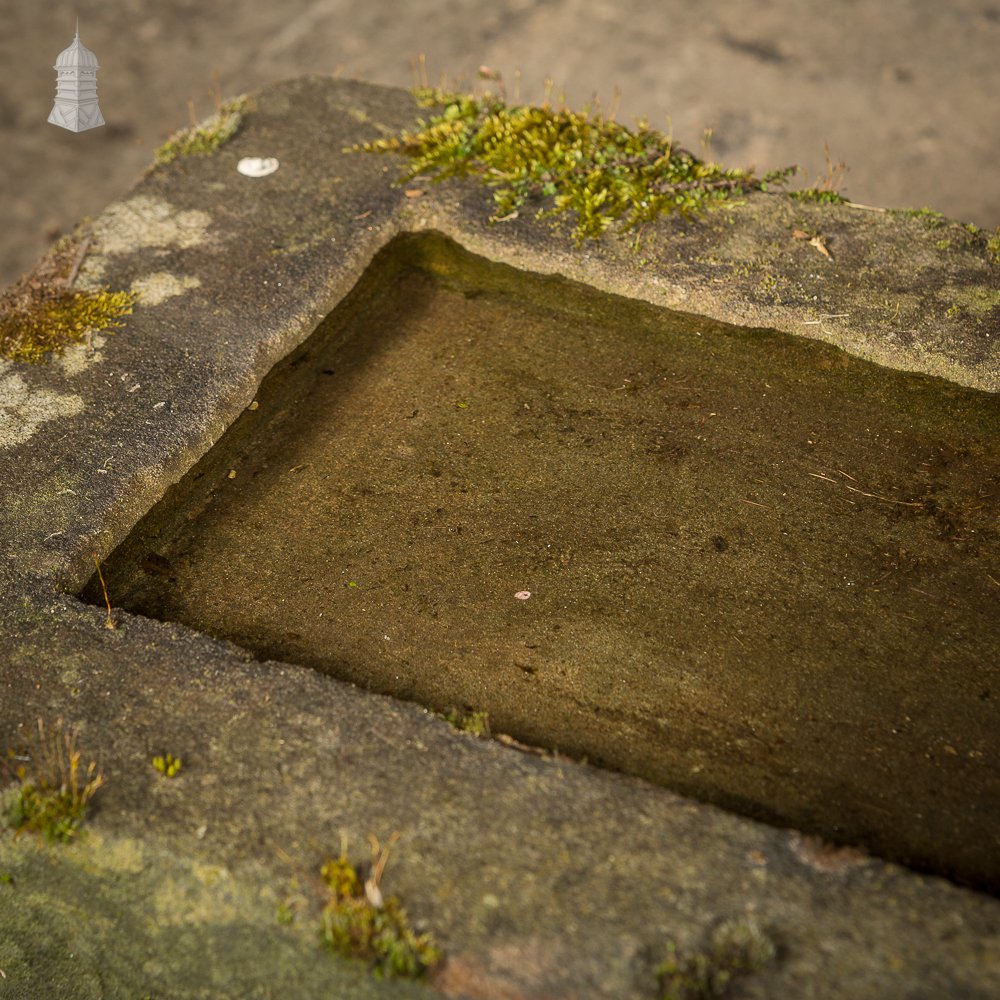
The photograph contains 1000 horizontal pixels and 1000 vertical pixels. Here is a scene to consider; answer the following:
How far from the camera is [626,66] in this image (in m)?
7.16

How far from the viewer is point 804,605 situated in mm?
2977

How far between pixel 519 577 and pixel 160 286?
1.86m

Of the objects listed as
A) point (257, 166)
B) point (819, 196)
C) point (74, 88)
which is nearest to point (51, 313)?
point (74, 88)

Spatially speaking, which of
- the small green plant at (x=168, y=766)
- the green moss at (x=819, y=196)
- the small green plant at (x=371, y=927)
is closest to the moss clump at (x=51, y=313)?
the small green plant at (x=168, y=766)

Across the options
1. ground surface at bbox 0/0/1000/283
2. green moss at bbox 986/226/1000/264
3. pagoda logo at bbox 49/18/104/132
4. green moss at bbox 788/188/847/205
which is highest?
pagoda logo at bbox 49/18/104/132

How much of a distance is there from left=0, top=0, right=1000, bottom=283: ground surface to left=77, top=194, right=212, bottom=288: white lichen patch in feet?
7.09

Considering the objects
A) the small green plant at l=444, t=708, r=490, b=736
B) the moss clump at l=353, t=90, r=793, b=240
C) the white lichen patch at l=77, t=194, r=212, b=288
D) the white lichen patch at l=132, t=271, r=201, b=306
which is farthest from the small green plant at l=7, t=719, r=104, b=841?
the moss clump at l=353, t=90, r=793, b=240

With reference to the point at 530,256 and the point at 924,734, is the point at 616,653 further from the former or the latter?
the point at 530,256

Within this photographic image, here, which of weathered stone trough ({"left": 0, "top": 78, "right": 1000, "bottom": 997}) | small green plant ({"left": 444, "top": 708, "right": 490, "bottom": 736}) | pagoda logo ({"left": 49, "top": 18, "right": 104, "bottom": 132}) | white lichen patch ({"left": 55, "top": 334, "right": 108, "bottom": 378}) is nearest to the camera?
weathered stone trough ({"left": 0, "top": 78, "right": 1000, "bottom": 997})

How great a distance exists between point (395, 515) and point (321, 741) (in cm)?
95

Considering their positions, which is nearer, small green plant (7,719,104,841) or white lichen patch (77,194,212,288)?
small green plant (7,719,104,841)

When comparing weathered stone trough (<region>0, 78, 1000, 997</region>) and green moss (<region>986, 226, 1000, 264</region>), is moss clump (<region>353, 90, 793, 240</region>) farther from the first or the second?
green moss (<region>986, 226, 1000, 264</region>)

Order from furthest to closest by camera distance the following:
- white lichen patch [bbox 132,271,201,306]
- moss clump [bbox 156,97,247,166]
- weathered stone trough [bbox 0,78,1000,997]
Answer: moss clump [bbox 156,97,247,166] → white lichen patch [bbox 132,271,201,306] → weathered stone trough [bbox 0,78,1000,997]

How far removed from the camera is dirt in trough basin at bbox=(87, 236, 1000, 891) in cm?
265
